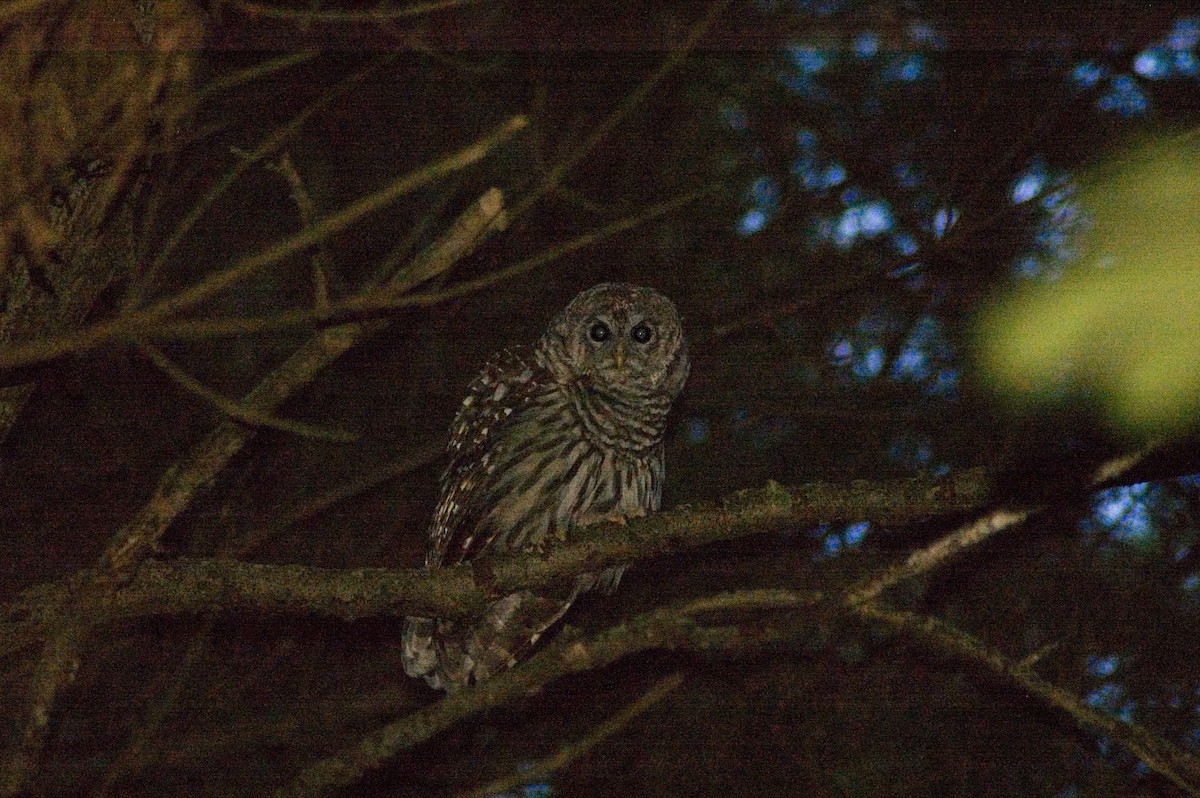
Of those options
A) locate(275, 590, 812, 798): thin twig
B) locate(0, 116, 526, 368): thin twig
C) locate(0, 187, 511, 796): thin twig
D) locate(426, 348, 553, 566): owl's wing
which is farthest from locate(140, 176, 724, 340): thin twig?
locate(426, 348, 553, 566): owl's wing

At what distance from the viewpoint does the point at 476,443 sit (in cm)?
387

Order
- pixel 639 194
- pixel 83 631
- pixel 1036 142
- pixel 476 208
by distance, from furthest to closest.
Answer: pixel 639 194
pixel 1036 142
pixel 476 208
pixel 83 631

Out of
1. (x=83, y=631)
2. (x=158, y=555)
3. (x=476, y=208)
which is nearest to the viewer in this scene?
(x=83, y=631)

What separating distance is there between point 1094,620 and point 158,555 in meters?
2.75

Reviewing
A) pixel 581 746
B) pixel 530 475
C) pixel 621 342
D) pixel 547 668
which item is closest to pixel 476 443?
pixel 530 475

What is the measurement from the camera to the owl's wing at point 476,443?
3.84 meters

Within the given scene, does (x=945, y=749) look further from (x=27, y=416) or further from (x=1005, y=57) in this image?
(x=27, y=416)

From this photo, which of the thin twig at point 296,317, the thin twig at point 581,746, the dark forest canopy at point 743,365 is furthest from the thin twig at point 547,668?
Answer: the dark forest canopy at point 743,365

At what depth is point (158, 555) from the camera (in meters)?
2.46

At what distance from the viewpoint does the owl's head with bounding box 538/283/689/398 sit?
396cm

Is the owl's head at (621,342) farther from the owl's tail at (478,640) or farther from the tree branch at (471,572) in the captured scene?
the tree branch at (471,572)

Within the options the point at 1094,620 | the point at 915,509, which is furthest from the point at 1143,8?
the point at 915,509

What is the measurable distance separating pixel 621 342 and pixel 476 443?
569mm

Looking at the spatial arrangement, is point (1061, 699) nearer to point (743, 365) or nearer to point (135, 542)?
point (135, 542)
